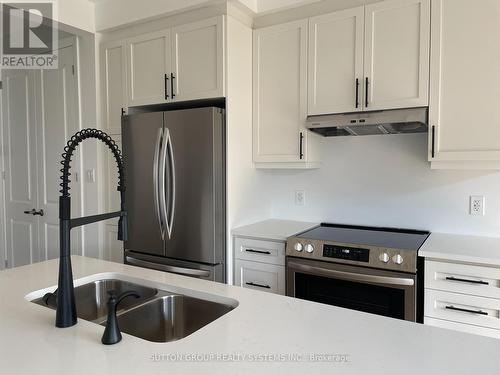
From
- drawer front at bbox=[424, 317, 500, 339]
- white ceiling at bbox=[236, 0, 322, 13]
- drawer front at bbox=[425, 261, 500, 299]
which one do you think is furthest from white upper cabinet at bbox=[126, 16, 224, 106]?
drawer front at bbox=[424, 317, 500, 339]

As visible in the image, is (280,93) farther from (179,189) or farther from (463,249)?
(463,249)

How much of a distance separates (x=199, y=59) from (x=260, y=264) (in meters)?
1.47

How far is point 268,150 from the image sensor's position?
2766 mm

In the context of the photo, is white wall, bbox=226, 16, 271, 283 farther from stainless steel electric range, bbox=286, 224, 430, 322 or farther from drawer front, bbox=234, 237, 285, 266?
stainless steel electric range, bbox=286, 224, 430, 322

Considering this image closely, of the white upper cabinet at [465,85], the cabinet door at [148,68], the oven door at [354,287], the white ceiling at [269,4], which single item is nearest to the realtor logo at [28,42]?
the cabinet door at [148,68]

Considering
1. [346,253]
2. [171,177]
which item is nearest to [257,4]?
[171,177]

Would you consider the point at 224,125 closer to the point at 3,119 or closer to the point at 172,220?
the point at 172,220

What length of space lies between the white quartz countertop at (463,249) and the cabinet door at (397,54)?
819 millimetres

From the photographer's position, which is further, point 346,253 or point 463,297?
point 346,253

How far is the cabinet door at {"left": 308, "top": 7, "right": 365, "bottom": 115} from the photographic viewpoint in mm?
2377

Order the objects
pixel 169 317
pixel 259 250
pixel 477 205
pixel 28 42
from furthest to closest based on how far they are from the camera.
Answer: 1. pixel 28 42
2. pixel 259 250
3. pixel 477 205
4. pixel 169 317

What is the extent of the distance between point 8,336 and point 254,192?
202 cm

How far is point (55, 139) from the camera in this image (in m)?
3.41

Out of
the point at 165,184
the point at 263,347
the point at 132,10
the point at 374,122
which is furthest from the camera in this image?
the point at 132,10
